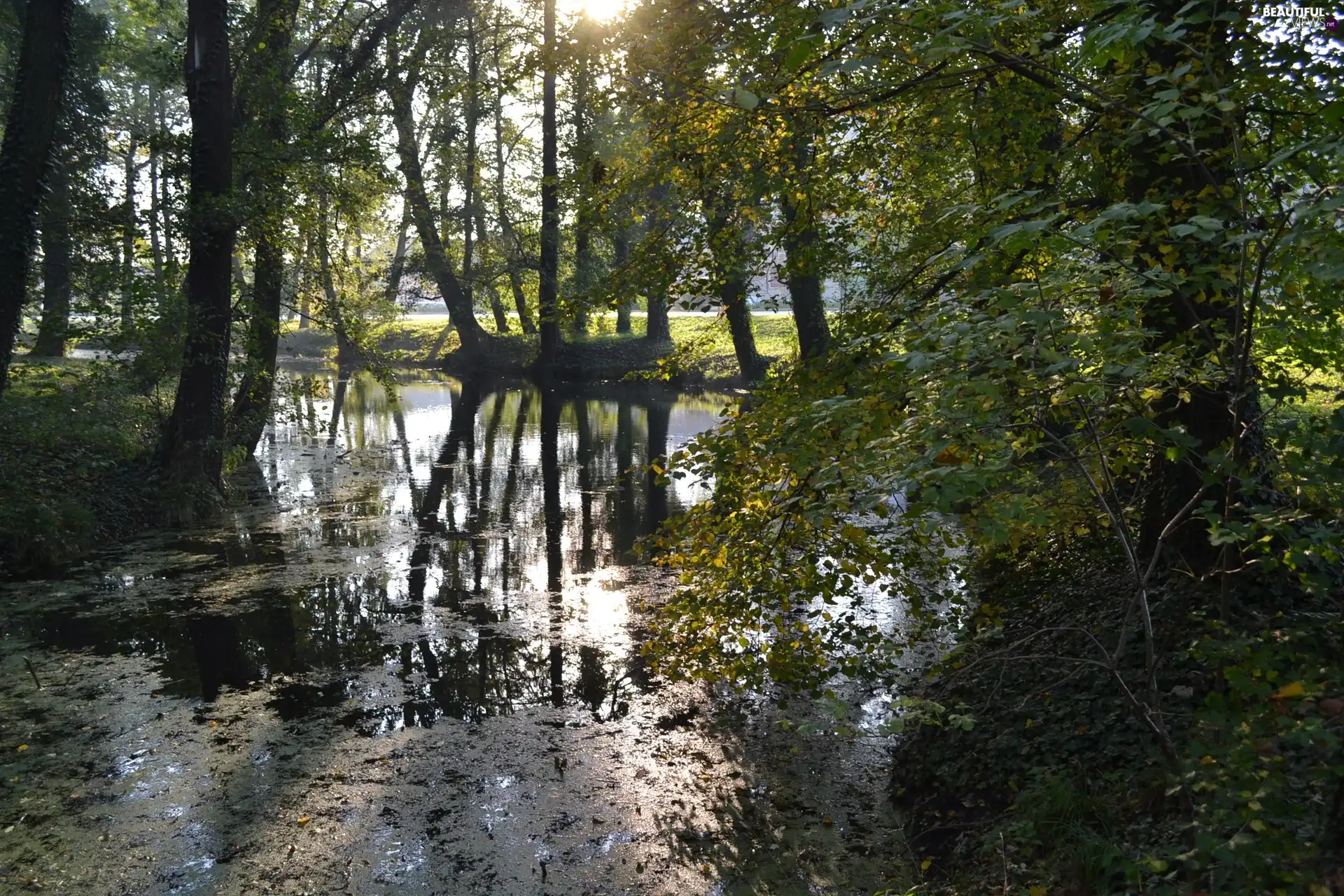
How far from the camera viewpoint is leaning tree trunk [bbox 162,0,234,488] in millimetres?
11891

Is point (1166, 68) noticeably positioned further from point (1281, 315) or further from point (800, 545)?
point (800, 545)

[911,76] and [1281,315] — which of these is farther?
[911,76]

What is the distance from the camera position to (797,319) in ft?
38.5

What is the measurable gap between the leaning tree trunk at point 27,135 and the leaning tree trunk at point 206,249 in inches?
72.8

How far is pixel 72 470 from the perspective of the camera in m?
11.4

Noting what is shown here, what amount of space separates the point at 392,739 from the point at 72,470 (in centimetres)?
742

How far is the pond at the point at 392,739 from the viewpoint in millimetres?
4867

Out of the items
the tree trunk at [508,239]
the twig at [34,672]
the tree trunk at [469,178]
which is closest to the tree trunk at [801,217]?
the twig at [34,672]

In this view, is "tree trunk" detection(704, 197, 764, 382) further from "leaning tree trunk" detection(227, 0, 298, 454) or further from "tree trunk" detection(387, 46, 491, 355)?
"tree trunk" detection(387, 46, 491, 355)

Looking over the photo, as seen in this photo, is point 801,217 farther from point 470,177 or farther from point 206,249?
point 470,177

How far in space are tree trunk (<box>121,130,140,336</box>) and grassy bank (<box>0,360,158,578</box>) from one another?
880mm

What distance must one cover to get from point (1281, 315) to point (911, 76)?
9.51 ft

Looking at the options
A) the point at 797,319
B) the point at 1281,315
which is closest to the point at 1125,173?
the point at 1281,315

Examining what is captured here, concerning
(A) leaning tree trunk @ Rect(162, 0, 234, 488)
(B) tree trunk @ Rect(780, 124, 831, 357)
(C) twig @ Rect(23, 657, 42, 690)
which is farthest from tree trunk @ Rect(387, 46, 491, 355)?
(B) tree trunk @ Rect(780, 124, 831, 357)
